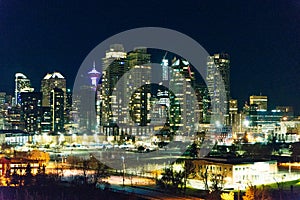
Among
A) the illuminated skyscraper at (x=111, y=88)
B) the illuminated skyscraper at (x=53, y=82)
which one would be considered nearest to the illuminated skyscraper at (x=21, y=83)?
the illuminated skyscraper at (x=53, y=82)

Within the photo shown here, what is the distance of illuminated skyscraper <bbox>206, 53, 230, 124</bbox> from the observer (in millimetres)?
26927

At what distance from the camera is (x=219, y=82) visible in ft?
91.7

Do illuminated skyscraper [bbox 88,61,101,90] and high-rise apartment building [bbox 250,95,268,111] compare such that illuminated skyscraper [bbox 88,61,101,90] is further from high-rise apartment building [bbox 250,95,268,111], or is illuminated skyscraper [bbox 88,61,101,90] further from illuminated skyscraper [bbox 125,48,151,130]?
high-rise apartment building [bbox 250,95,268,111]

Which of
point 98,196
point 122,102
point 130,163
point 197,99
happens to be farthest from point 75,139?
point 98,196

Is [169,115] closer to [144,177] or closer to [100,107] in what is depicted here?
[100,107]

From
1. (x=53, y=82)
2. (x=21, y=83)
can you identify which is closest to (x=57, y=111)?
(x=53, y=82)

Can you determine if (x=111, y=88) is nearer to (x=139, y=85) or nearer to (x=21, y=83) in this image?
(x=139, y=85)

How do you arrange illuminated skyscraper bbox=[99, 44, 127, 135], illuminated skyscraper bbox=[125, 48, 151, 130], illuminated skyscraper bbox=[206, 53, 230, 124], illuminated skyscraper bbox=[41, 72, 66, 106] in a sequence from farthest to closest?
illuminated skyscraper bbox=[41, 72, 66, 106]
illuminated skyscraper bbox=[206, 53, 230, 124]
illuminated skyscraper bbox=[99, 44, 127, 135]
illuminated skyscraper bbox=[125, 48, 151, 130]

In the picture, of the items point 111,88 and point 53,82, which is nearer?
point 111,88

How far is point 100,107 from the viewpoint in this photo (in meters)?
25.6

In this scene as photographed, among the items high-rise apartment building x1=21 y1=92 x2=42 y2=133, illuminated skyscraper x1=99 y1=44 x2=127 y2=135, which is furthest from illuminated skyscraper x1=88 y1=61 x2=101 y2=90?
high-rise apartment building x1=21 y1=92 x2=42 y2=133

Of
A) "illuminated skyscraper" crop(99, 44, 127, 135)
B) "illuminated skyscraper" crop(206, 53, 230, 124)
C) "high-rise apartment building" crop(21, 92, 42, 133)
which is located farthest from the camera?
"illuminated skyscraper" crop(206, 53, 230, 124)

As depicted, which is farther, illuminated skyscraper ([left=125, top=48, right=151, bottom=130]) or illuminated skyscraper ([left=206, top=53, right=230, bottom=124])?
illuminated skyscraper ([left=206, top=53, right=230, bottom=124])

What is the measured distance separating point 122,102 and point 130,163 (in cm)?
1331
